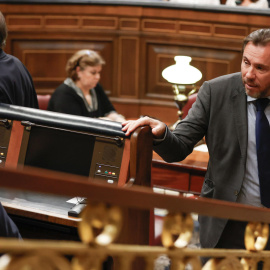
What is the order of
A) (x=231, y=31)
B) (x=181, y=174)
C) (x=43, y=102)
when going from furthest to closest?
(x=231, y=31) → (x=43, y=102) → (x=181, y=174)

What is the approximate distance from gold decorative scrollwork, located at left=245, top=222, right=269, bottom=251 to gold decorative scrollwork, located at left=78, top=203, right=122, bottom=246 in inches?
16.4

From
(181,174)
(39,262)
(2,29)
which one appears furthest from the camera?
(181,174)

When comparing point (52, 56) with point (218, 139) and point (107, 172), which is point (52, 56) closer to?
point (107, 172)

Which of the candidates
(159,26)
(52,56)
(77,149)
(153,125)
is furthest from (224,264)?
(52,56)

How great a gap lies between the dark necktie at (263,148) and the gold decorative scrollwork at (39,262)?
1.18 meters

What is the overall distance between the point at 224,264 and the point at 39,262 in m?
0.49

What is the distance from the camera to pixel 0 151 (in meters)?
2.50

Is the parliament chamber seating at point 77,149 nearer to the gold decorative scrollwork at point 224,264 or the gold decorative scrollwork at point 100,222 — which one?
the gold decorative scrollwork at point 224,264

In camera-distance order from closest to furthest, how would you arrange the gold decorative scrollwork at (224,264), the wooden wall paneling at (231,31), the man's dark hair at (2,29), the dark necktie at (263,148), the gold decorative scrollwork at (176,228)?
the gold decorative scrollwork at (176,228)
the gold decorative scrollwork at (224,264)
the dark necktie at (263,148)
the man's dark hair at (2,29)
the wooden wall paneling at (231,31)

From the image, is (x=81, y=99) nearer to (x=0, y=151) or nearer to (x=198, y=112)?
(x=0, y=151)

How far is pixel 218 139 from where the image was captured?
2.06 m

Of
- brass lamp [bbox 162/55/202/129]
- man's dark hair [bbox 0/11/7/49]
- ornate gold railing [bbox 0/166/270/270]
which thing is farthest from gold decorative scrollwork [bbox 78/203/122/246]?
brass lamp [bbox 162/55/202/129]

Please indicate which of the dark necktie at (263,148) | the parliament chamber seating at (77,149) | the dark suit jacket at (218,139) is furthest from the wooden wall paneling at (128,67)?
the dark necktie at (263,148)

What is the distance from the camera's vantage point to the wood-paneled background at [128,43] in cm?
582
